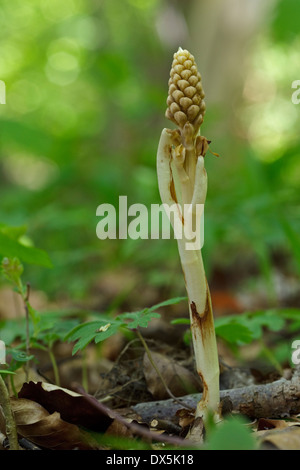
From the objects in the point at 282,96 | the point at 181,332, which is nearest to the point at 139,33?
the point at 282,96

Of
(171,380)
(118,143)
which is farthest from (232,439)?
(118,143)

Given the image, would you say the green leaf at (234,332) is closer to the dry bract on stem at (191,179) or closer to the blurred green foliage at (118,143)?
the dry bract on stem at (191,179)

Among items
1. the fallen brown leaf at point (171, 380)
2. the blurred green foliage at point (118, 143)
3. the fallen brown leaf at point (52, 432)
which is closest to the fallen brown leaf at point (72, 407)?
the fallen brown leaf at point (52, 432)

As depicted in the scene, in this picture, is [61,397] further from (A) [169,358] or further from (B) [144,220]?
(B) [144,220]

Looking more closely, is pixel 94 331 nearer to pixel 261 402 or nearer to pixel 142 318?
pixel 142 318

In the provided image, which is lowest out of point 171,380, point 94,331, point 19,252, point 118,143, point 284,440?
point 284,440

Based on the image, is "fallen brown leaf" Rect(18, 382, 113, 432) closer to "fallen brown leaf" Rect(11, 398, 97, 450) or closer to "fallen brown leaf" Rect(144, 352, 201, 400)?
"fallen brown leaf" Rect(11, 398, 97, 450)
